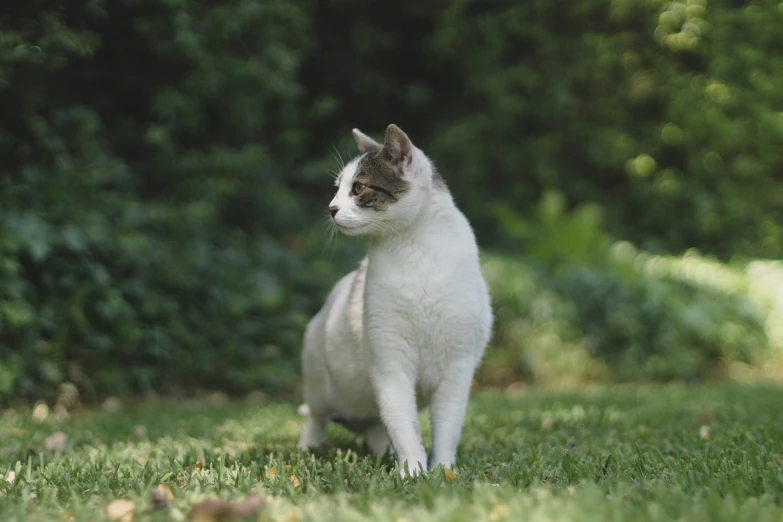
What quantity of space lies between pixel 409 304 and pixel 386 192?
47 centimetres

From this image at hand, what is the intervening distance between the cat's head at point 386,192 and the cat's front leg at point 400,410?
0.57 metres

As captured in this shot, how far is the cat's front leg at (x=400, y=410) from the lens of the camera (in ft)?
9.36

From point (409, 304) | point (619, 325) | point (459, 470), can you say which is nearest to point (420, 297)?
point (409, 304)

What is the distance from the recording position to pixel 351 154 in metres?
8.32

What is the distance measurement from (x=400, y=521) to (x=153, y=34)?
513 cm

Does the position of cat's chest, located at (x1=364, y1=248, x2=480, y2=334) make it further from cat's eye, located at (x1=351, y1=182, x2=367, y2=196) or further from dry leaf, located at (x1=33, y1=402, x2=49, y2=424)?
dry leaf, located at (x1=33, y1=402, x2=49, y2=424)

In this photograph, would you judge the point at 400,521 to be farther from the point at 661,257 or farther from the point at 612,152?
the point at 612,152

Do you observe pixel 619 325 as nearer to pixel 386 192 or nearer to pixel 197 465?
pixel 386 192

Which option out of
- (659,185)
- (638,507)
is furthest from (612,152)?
(638,507)

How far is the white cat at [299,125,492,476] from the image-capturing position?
292cm

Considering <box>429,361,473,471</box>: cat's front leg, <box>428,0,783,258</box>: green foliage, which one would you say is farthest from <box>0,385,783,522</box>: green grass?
<box>428,0,783,258</box>: green foliage

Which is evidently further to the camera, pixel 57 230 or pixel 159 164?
pixel 159 164

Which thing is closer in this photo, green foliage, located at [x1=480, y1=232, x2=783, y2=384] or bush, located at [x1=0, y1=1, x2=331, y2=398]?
bush, located at [x1=0, y1=1, x2=331, y2=398]

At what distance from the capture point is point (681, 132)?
10.2 m
